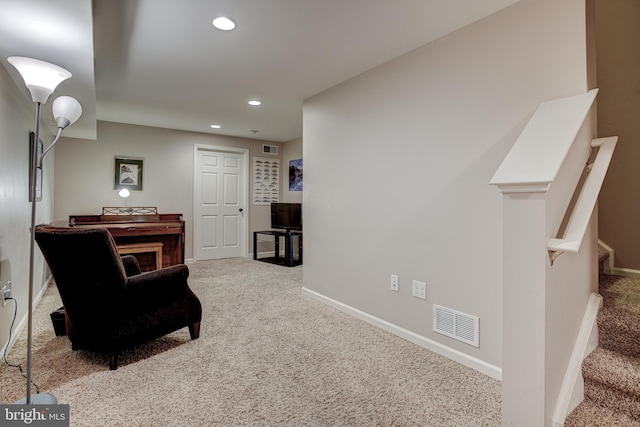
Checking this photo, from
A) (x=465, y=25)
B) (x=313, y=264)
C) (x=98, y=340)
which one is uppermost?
(x=465, y=25)

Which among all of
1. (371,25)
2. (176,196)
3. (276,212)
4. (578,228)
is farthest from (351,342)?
(176,196)

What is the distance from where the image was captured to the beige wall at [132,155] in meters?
4.58

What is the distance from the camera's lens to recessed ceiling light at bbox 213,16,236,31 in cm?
200

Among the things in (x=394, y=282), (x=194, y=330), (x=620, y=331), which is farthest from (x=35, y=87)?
(x=620, y=331)

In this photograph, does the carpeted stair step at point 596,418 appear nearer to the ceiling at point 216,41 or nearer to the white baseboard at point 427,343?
the white baseboard at point 427,343

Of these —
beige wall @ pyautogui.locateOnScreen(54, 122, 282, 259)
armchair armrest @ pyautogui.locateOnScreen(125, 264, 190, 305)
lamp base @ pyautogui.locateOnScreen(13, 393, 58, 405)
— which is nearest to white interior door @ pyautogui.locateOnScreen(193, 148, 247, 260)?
beige wall @ pyautogui.locateOnScreen(54, 122, 282, 259)

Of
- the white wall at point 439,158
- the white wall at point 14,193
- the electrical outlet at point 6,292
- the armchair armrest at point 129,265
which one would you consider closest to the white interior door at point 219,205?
the white wall at point 14,193

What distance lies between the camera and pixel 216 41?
2281 mm

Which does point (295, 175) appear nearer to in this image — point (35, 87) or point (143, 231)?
point (143, 231)

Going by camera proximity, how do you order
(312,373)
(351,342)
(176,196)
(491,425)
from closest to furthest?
(491,425) → (312,373) → (351,342) → (176,196)

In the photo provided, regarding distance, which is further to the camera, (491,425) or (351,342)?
(351,342)

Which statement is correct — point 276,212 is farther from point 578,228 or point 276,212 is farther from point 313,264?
point 578,228

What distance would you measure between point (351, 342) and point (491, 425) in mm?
1069

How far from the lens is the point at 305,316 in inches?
116
